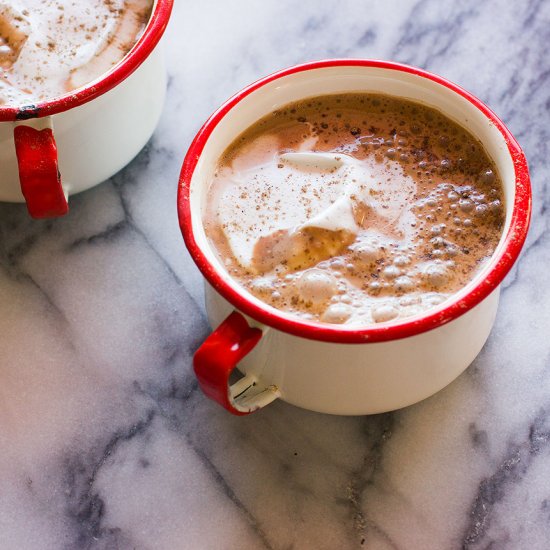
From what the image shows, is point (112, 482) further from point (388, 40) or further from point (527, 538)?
point (388, 40)

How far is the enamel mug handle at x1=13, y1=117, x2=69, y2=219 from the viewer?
3.25 feet

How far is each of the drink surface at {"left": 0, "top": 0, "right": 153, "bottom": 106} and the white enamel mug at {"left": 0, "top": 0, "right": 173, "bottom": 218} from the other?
0.04 meters

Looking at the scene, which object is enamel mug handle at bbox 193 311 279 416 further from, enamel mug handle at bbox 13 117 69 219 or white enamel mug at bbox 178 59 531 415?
enamel mug handle at bbox 13 117 69 219

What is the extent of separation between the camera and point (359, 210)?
996 mm

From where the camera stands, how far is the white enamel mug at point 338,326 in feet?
2.86

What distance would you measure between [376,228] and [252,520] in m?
0.33

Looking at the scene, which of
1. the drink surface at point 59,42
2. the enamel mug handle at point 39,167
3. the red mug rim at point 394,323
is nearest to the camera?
the red mug rim at point 394,323

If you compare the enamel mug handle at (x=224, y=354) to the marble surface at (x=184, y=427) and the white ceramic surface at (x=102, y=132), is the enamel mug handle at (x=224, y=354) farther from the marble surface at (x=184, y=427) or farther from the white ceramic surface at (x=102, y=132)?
the white ceramic surface at (x=102, y=132)

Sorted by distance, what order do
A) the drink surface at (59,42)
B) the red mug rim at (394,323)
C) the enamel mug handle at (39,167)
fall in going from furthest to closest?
1. the drink surface at (59,42)
2. the enamel mug handle at (39,167)
3. the red mug rim at (394,323)

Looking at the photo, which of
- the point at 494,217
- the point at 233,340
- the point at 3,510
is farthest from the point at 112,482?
the point at 494,217

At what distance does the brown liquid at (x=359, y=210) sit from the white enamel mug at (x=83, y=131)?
0.15m

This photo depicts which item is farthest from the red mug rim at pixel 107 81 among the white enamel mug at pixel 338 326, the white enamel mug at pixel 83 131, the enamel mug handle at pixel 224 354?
the enamel mug handle at pixel 224 354

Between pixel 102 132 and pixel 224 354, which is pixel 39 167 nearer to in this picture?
pixel 102 132

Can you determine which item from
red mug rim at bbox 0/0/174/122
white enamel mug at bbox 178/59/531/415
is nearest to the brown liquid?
white enamel mug at bbox 178/59/531/415
